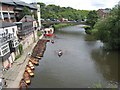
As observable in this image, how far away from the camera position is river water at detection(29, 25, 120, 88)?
109 feet

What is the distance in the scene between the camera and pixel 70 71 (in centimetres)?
3881

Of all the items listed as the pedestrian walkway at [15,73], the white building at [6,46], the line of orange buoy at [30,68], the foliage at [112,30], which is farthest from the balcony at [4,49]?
the foliage at [112,30]

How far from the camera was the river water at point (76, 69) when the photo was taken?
3322cm

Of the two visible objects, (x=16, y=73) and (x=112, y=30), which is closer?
(x=16, y=73)

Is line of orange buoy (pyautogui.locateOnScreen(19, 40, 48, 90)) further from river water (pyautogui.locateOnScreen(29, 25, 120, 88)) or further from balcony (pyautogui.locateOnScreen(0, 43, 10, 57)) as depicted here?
balcony (pyautogui.locateOnScreen(0, 43, 10, 57))

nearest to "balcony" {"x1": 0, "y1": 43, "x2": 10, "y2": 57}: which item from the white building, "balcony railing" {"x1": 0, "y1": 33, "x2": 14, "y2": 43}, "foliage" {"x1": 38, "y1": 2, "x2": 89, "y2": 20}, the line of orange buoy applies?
the white building

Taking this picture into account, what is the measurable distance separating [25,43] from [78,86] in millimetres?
24807

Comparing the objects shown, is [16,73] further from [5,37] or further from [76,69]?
[76,69]

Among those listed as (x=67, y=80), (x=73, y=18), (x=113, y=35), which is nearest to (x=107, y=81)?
(x=67, y=80)

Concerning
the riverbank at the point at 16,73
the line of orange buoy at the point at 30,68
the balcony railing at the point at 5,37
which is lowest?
the line of orange buoy at the point at 30,68

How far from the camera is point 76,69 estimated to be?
39938mm

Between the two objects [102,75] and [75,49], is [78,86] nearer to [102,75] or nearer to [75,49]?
[102,75]

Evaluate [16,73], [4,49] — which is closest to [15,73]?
[16,73]

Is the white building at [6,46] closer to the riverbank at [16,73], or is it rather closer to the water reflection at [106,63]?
the riverbank at [16,73]
